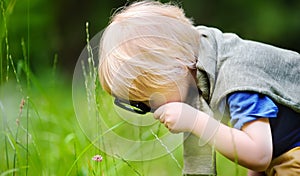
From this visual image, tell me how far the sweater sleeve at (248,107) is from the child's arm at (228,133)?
2cm

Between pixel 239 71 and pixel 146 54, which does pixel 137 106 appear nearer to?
pixel 146 54

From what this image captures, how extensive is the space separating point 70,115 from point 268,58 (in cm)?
183

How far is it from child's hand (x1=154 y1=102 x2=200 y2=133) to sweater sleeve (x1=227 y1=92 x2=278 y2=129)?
91 millimetres

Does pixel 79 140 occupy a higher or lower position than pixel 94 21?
higher

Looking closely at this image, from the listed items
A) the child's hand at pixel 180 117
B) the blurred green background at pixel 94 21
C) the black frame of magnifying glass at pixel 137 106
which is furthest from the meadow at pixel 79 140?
the blurred green background at pixel 94 21

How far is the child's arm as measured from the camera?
156 cm

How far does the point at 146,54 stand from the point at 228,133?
279 millimetres

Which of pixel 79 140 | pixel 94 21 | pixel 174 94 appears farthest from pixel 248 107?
pixel 94 21

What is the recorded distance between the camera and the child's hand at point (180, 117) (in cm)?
162

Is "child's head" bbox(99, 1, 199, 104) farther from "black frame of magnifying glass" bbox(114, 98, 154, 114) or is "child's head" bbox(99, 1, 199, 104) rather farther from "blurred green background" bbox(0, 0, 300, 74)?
"blurred green background" bbox(0, 0, 300, 74)

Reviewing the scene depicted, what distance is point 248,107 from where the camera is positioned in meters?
1.58

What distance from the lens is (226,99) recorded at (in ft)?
5.36

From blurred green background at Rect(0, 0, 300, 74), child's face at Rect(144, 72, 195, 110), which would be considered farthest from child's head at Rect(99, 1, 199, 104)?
blurred green background at Rect(0, 0, 300, 74)

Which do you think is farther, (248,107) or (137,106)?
(137,106)
